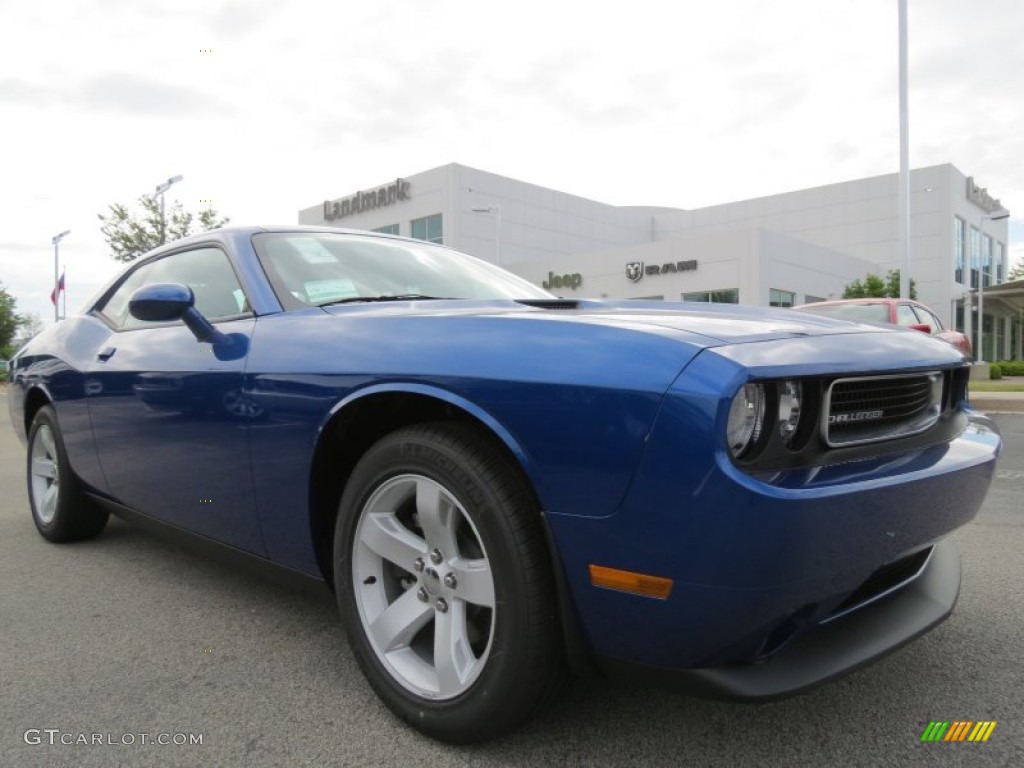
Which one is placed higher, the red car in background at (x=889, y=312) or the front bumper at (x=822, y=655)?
the red car in background at (x=889, y=312)

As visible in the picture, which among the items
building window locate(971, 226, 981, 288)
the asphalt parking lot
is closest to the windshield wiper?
the asphalt parking lot

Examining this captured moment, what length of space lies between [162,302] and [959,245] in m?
46.9

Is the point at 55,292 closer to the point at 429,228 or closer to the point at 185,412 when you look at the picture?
the point at 429,228

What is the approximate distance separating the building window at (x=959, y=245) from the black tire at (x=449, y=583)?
1779 inches

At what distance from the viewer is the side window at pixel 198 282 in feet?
8.67

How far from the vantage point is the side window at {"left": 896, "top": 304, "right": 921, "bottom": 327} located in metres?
8.77

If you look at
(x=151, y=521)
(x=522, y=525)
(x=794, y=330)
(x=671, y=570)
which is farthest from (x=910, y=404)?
(x=151, y=521)

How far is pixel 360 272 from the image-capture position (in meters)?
2.66

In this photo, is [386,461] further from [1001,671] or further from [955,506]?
[1001,671]

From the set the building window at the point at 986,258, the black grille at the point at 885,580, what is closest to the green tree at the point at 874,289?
the building window at the point at 986,258

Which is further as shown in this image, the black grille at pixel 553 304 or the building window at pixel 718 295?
the building window at pixel 718 295

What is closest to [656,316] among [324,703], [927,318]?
[324,703]

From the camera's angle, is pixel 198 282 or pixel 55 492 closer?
pixel 198 282

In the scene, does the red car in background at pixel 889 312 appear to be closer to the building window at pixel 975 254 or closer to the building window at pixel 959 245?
the building window at pixel 959 245
